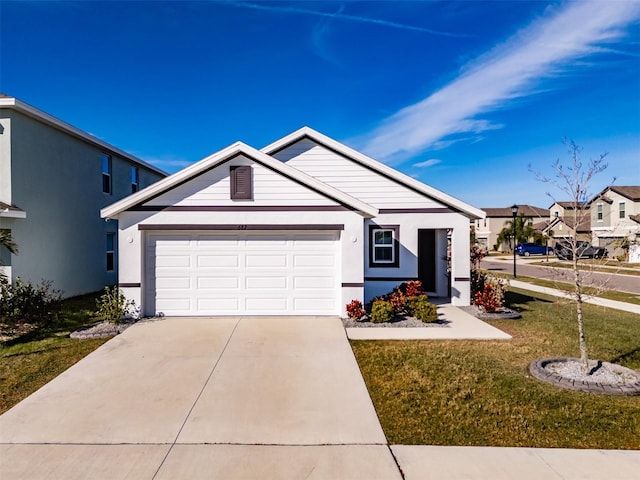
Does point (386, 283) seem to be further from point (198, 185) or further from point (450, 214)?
point (198, 185)

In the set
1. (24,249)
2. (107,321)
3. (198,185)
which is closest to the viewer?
(107,321)

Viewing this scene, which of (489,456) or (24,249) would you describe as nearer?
(489,456)

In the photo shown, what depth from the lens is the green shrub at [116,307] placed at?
30.0ft

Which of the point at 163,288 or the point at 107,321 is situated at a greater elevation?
the point at 163,288

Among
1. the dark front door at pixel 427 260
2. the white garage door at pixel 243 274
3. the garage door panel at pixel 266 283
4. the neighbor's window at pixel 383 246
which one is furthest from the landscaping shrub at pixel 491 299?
the garage door panel at pixel 266 283

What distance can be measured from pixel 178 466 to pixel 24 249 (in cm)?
1061

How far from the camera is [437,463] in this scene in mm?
3846

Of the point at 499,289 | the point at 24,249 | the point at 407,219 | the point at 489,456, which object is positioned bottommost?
the point at 489,456

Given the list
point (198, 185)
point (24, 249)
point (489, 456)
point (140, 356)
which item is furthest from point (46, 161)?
point (489, 456)

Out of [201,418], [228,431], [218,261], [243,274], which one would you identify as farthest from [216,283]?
[228,431]

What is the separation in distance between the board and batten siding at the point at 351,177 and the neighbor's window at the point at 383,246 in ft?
2.78

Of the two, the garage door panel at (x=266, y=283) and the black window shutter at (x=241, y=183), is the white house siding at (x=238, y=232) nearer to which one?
the black window shutter at (x=241, y=183)

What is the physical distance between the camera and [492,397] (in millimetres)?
5344

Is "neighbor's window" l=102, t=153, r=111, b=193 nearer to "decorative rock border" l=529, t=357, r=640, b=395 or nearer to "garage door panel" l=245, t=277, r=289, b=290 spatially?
"garage door panel" l=245, t=277, r=289, b=290
